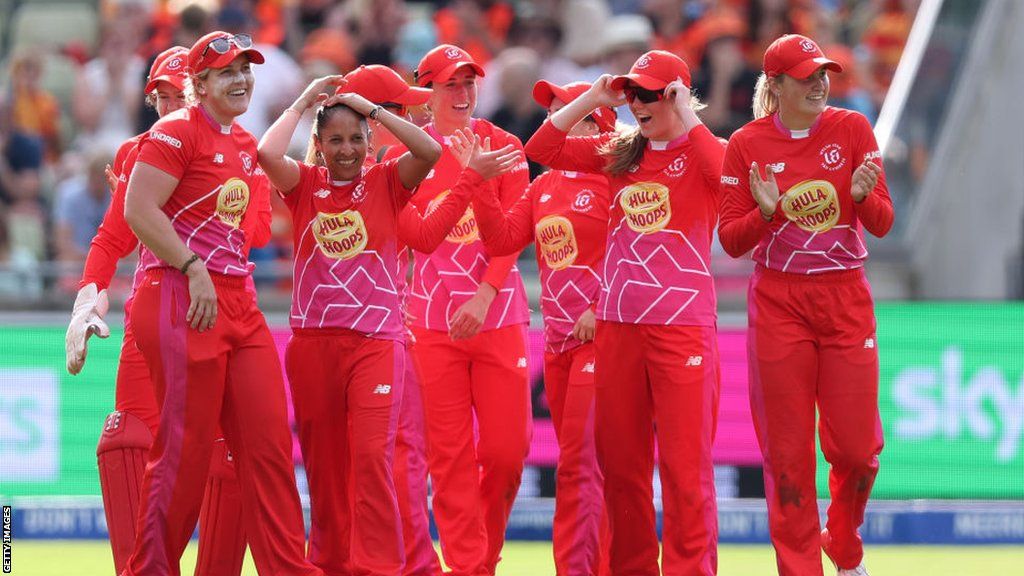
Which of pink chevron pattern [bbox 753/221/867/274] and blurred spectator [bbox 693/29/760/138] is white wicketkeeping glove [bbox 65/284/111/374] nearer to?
pink chevron pattern [bbox 753/221/867/274]

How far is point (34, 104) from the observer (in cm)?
1581

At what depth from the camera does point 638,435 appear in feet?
27.4

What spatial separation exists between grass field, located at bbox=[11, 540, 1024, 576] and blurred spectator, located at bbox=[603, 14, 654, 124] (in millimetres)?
4301

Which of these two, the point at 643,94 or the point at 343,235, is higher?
the point at 643,94

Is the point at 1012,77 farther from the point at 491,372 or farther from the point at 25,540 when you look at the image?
the point at 25,540

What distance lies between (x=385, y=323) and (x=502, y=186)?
1.27 meters

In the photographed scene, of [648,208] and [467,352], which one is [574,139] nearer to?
[648,208]

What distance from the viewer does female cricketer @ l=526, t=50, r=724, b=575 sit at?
26.8ft

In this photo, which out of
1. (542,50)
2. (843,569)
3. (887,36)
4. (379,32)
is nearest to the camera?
(843,569)

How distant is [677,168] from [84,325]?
2.74 meters

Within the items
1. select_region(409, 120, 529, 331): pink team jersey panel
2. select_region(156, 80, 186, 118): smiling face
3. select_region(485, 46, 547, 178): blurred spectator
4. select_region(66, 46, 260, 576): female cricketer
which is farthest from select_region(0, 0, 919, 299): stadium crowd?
select_region(66, 46, 260, 576): female cricketer

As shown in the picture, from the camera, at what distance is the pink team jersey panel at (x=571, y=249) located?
8.95 meters

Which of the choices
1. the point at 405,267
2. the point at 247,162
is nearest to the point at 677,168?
the point at 405,267

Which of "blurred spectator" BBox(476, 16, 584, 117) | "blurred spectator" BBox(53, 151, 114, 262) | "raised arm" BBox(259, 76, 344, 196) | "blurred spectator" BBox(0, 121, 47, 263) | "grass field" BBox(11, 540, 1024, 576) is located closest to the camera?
"raised arm" BBox(259, 76, 344, 196)
